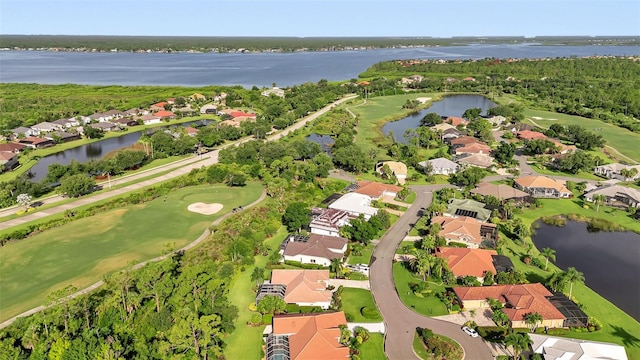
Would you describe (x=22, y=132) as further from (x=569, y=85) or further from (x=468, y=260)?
(x=569, y=85)

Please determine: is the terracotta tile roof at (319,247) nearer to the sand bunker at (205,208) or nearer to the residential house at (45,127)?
the sand bunker at (205,208)

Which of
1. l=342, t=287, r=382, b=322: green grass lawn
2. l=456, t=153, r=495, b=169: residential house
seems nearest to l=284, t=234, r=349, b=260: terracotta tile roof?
l=342, t=287, r=382, b=322: green grass lawn

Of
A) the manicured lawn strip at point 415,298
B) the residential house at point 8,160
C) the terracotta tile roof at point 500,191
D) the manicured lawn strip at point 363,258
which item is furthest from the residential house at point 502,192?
the residential house at point 8,160

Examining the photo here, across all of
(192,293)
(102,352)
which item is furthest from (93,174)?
(102,352)

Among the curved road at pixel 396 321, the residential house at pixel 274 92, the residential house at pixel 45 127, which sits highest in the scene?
the residential house at pixel 274 92

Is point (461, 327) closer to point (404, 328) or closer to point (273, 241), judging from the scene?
point (404, 328)

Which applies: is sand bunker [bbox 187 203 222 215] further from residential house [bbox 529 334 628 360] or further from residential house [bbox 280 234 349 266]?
residential house [bbox 529 334 628 360]
